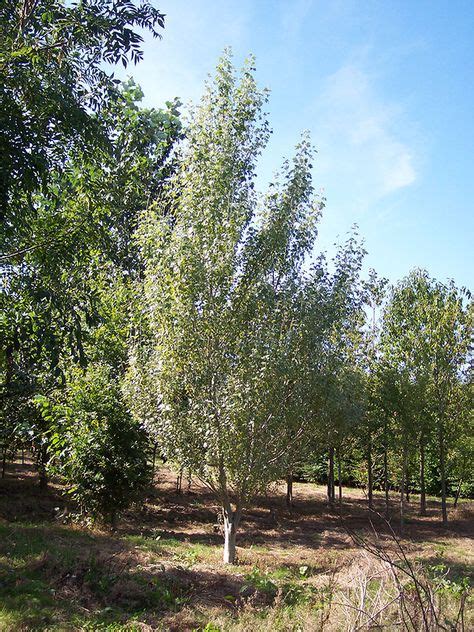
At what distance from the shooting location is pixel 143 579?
27.6ft

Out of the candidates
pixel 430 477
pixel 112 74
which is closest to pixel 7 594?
pixel 112 74

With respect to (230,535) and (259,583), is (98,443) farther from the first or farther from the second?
(259,583)

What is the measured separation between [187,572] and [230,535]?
2.24 metres

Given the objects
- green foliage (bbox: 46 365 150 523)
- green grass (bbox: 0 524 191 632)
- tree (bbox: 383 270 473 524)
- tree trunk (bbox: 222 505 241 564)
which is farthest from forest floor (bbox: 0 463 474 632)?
tree (bbox: 383 270 473 524)

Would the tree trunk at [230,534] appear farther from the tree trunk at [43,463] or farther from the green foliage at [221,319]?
the tree trunk at [43,463]

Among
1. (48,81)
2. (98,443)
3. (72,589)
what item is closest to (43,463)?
(98,443)

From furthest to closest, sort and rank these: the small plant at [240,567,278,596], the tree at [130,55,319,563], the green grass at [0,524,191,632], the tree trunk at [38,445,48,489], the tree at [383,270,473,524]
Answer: the tree at [383,270,473,524] → the tree trunk at [38,445,48,489] → the tree at [130,55,319,563] → the small plant at [240,567,278,596] → the green grass at [0,524,191,632]

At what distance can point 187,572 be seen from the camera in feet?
30.6

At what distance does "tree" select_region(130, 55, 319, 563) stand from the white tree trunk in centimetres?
3

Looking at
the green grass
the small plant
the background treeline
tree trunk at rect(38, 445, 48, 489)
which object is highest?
the background treeline

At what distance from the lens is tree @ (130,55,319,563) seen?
1027 centimetres

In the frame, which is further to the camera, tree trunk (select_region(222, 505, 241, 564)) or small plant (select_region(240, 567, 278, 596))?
tree trunk (select_region(222, 505, 241, 564))

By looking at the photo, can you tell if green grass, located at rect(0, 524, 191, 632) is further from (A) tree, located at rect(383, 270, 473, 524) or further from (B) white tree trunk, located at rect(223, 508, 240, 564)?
(A) tree, located at rect(383, 270, 473, 524)

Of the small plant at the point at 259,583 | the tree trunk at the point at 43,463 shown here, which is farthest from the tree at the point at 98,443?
the small plant at the point at 259,583
